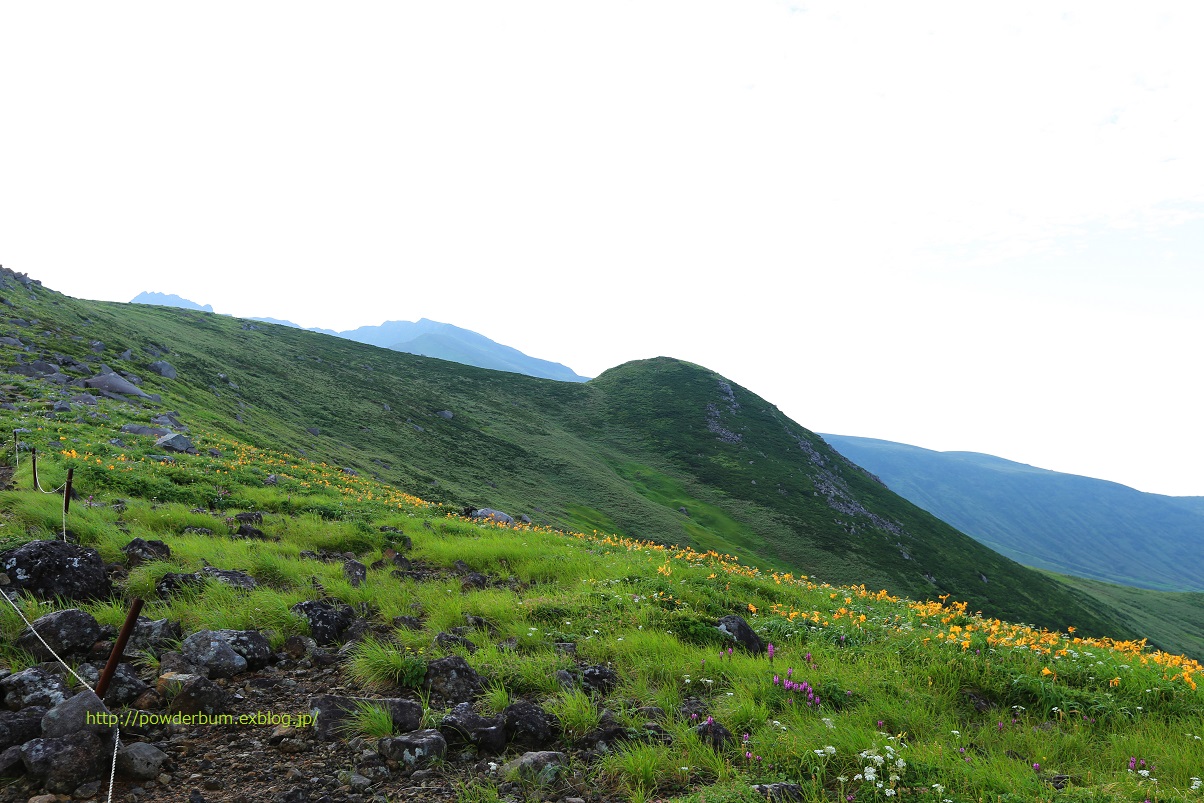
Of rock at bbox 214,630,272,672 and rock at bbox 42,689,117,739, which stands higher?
rock at bbox 42,689,117,739

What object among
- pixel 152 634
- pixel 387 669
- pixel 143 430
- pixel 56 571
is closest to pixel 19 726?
pixel 152 634

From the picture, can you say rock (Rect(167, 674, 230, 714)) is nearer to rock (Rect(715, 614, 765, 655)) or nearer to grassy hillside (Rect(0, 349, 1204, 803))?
grassy hillside (Rect(0, 349, 1204, 803))

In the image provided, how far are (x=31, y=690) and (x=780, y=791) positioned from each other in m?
7.37

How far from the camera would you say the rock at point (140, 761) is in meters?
4.93

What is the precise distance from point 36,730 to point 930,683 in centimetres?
975

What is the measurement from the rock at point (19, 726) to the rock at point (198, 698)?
1064 mm

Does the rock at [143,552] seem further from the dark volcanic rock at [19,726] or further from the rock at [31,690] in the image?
the dark volcanic rock at [19,726]

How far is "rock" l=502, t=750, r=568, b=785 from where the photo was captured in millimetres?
5258

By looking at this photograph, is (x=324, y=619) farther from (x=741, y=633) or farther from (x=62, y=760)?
(x=741, y=633)

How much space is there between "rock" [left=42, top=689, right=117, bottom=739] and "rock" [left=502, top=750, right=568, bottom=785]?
12.4ft

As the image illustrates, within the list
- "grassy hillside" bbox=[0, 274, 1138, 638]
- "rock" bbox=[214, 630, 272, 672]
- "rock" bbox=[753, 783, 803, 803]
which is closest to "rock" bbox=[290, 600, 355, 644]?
"rock" bbox=[214, 630, 272, 672]

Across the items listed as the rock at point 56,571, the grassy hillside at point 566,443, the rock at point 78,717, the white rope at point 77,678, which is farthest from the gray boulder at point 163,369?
the rock at point 78,717

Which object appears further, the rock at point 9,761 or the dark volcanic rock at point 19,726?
the dark volcanic rock at point 19,726

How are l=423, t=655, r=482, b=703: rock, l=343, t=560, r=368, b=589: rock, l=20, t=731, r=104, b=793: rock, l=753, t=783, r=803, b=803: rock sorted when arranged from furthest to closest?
l=343, t=560, r=368, b=589: rock, l=423, t=655, r=482, b=703: rock, l=753, t=783, r=803, b=803: rock, l=20, t=731, r=104, b=793: rock
